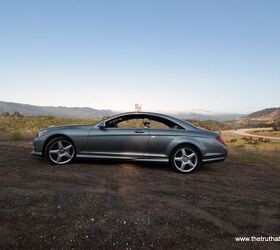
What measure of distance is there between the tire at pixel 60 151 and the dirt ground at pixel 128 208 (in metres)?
0.32

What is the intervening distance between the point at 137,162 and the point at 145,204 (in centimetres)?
404

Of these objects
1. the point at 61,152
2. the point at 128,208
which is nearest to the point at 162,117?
the point at 61,152

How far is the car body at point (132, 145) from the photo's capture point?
30.2 feet

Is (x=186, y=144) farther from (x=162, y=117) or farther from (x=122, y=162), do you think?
(x=122, y=162)

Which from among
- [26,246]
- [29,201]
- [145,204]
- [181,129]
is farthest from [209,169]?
[26,246]

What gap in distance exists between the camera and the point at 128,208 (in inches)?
231

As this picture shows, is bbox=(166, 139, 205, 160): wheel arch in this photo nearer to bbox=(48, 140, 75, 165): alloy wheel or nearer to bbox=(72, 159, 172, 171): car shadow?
bbox=(72, 159, 172, 171): car shadow

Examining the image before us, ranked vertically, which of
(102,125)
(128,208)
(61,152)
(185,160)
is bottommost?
(128,208)

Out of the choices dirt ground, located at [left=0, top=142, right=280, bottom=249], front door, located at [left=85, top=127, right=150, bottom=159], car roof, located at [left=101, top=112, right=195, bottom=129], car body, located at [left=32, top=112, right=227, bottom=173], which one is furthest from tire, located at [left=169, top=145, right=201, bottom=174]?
front door, located at [left=85, top=127, right=150, bottom=159]

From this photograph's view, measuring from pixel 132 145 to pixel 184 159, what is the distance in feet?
4.40

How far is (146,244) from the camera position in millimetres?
4688

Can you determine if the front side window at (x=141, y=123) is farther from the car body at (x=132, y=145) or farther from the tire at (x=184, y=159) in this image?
the tire at (x=184, y=159)

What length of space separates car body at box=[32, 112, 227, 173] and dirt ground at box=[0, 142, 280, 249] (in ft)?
1.08

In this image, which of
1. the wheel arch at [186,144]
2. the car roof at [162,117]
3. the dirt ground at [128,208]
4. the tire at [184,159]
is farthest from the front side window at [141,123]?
the dirt ground at [128,208]
